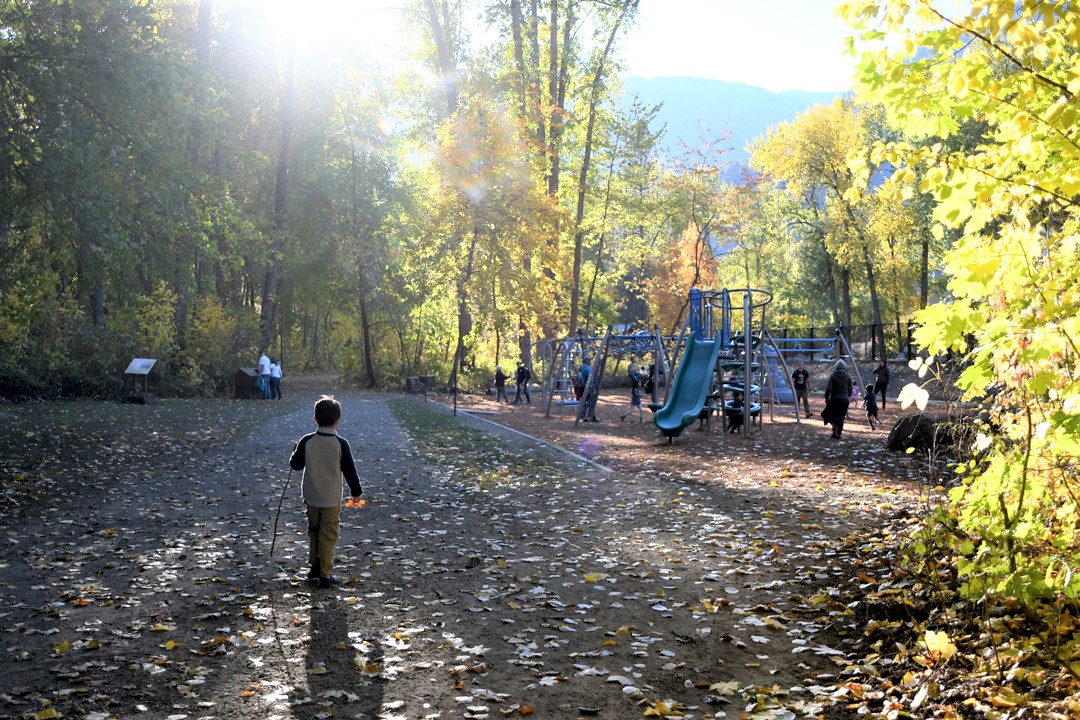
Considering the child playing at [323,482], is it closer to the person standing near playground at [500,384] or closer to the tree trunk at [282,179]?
the person standing near playground at [500,384]

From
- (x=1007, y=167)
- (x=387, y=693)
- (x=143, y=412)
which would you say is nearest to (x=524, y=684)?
(x=387, y=693)

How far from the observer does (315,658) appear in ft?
18.6

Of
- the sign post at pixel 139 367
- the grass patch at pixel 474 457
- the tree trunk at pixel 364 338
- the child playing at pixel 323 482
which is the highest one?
the tree trunk at pixel 364 338

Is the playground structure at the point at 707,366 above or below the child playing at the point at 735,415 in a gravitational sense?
above

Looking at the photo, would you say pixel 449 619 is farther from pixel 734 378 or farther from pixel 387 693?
pixel 734 378

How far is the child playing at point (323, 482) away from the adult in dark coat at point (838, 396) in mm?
14523

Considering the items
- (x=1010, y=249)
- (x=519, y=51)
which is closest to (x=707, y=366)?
(x=1010, y=249)

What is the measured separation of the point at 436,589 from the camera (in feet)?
24.4

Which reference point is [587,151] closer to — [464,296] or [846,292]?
[464,296]

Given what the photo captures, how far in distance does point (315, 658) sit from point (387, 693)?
0.77 metres

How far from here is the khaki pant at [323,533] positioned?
7426 mm

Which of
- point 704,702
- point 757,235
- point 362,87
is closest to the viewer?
point 704,702

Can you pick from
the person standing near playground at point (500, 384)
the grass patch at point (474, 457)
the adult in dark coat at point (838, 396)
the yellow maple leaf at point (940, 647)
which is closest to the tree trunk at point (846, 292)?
the person standing near playground at point (500, 384)

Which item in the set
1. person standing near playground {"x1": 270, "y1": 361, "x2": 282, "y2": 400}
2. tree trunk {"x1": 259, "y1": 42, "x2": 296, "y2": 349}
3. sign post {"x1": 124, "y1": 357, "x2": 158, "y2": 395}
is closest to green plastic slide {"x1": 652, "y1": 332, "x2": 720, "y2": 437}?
sign post {"x1": 124, "y1": 357, "x2": 158, "y2": 395}
